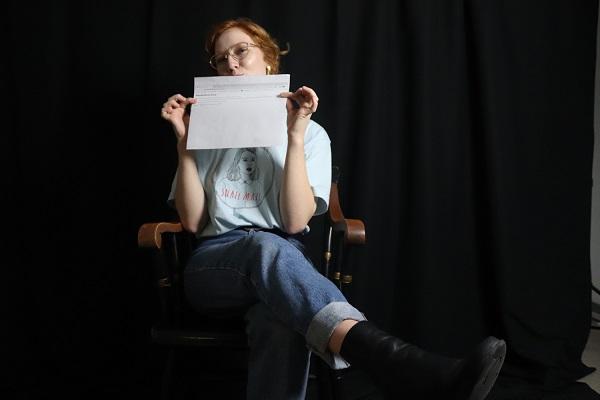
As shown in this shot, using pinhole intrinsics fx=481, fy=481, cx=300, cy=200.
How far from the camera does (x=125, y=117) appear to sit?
1.77 m

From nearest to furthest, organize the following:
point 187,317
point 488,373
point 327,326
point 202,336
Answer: point 488,373
point 327,326
point 202,336
point 187,317

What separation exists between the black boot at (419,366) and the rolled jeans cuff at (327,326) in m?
0.03

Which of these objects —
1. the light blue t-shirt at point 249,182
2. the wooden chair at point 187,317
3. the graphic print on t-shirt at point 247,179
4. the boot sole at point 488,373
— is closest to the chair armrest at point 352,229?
the wooden chair at point 187,317

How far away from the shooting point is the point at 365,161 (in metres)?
1.79

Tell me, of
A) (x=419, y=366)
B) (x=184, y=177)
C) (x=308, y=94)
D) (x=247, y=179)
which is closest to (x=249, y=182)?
(x=247, y=179)

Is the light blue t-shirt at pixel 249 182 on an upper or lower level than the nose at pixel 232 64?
lower

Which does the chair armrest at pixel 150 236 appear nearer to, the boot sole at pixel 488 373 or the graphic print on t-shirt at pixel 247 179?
the graphic print on t-shirt at pixel 247 179

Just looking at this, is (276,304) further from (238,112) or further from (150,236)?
(238,112)

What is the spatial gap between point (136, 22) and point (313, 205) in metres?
1.02

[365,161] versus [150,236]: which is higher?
[365,161]

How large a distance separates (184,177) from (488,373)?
0.87m

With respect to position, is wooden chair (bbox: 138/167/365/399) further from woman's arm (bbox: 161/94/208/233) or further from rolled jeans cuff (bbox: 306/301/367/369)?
rolled jeans cuff (bbox: 306/301/367/369)

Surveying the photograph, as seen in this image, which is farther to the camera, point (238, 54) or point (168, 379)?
point (238, 54)

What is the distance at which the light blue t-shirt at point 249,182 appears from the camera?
130 centimetres
